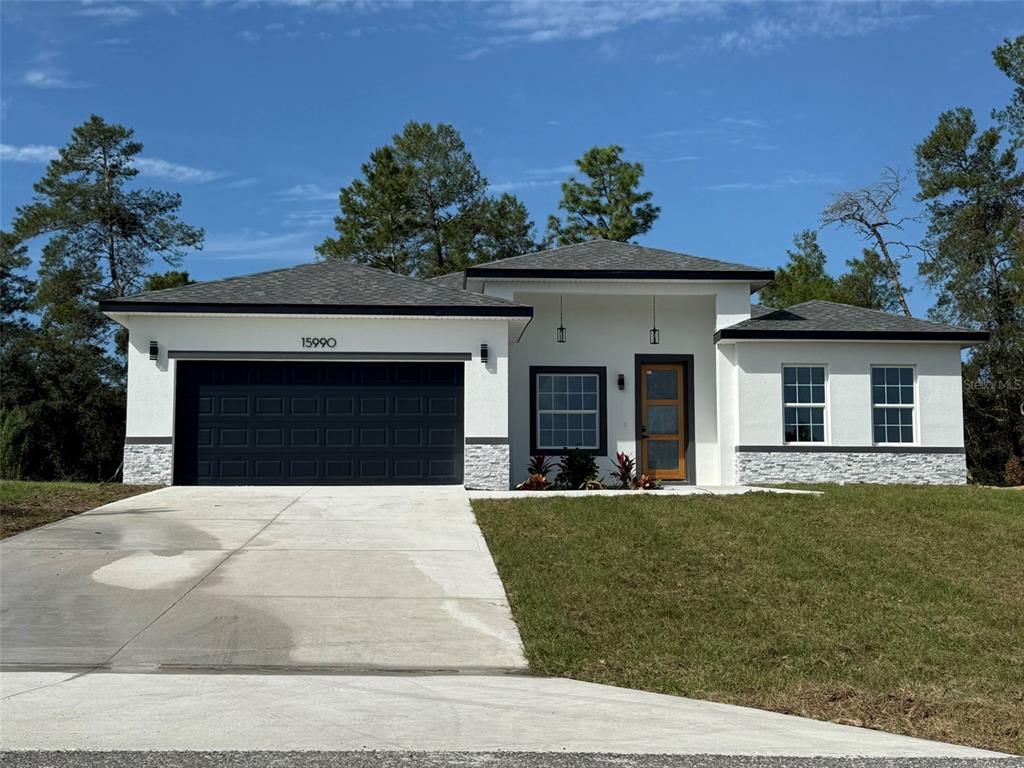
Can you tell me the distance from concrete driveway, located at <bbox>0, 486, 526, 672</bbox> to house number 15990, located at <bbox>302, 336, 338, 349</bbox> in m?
3.97

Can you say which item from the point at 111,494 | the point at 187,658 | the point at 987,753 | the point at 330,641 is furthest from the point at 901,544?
the point at 111,494

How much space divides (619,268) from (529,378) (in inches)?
114

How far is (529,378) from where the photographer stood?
19.9 meters

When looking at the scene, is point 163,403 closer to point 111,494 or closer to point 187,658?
point 111,494

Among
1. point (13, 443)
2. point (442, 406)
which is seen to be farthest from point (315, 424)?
point (13, 443)

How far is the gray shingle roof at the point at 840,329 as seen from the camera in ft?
62.4

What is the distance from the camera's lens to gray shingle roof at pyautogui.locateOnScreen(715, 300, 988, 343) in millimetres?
19016

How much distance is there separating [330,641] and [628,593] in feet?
10.3

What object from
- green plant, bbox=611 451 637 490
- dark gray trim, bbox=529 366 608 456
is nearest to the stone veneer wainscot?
green plant, bbox=611 451 637 490

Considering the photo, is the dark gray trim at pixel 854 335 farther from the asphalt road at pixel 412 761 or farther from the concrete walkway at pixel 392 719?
the asphalt road at pixel 412 761

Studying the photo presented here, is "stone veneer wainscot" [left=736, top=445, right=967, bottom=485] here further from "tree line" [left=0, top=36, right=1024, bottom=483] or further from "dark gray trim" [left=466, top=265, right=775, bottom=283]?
"tree line" [left=0, top=36, right=1024, bottom=483]

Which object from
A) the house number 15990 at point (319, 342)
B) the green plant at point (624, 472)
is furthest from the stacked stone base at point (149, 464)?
the green plant at point (624, 472)

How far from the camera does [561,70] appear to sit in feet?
72.8

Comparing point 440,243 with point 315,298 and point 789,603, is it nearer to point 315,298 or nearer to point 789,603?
point 315,298
